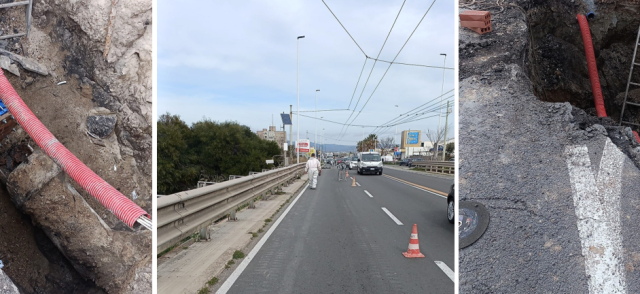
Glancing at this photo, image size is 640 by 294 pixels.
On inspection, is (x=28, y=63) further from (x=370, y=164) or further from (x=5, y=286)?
(x=370, y=164)

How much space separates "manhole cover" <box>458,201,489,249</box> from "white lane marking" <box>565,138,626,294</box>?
906 mm

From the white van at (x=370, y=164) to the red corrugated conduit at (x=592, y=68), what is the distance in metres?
24.2

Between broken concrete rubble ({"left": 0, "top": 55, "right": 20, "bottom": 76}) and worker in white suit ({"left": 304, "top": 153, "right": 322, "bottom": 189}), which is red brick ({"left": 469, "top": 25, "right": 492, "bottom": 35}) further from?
worker in white suit ({"left": 304, "top": 153, "right": 322, "bottom": 189})

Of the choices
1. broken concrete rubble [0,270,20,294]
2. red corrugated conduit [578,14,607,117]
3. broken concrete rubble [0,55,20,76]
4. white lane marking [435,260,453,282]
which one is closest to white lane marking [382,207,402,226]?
white lane marking [435,260,453,282]

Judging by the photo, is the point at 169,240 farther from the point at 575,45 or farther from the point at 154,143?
the point at 575,45

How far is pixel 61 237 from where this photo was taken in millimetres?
3709

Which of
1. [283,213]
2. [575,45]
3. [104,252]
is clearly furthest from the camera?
[283,213]

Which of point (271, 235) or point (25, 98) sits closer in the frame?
point (25, 98)

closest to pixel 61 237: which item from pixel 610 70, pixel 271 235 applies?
pixel 271 235

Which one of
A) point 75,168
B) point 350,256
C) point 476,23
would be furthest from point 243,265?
point 476,23

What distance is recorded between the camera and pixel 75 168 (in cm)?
220

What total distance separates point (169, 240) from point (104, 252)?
625mm

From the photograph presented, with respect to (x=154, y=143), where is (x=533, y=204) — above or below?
below

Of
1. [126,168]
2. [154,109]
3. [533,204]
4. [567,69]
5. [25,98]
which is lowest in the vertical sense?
[533,204]
